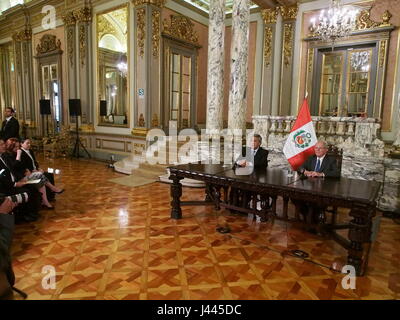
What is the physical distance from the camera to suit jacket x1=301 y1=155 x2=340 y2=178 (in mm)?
3469

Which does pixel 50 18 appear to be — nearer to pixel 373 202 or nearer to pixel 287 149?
pixel 287 149

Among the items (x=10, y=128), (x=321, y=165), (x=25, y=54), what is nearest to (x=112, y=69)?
(x=10, y=128)

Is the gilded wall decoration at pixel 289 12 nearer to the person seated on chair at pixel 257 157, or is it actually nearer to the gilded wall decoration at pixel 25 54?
the person seated on chair at pixel 257 157

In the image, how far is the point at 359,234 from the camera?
2.68m

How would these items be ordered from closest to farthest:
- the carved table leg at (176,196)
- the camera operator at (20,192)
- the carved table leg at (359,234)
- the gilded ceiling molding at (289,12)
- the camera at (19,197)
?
the carved table leg at (359,234) < the camera at (19,197) < the camera operator at (20,192) < the carved table leg at (176,196) < the gilded ceiling molding at (289,12)

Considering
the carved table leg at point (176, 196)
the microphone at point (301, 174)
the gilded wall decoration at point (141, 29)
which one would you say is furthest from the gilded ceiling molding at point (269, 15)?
the carved table leg at point (176, 196)

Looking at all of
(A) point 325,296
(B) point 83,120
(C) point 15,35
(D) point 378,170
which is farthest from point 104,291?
(C) point 15,35

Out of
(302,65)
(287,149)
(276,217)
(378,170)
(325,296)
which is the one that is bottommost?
(325,296)

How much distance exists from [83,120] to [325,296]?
876cm

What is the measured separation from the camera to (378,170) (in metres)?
4.63

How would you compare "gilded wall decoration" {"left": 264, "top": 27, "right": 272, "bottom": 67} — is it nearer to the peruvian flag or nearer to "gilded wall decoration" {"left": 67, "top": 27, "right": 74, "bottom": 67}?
the peruvian flag

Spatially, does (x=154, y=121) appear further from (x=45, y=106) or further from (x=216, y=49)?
(x=45, y=106)

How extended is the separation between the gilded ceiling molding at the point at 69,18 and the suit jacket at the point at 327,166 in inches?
350

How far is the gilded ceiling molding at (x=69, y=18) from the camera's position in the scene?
8992 mm
